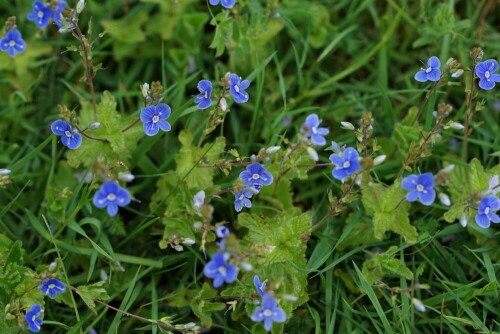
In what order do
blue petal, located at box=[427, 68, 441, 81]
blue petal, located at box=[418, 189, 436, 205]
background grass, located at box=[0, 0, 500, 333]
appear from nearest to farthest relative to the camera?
blue petal, located at box=[418, 189, 436, 205] → blue petal, located at box=[427, 68, 441, 81] → background grass, located at box=[0, 0, 500, 333]

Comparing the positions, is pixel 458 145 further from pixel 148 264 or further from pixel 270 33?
pixel 148 264

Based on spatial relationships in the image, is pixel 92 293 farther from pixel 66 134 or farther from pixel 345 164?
pixel 345 164

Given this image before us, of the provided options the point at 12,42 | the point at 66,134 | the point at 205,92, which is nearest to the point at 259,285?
the point at 205,92

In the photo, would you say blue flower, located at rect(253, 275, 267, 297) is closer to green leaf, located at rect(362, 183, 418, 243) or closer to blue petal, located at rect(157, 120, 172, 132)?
green leaf, located at rect(362, 183, 418, 243)

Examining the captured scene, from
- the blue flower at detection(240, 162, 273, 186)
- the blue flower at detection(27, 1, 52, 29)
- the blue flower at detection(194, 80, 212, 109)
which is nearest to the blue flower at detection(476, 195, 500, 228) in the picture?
the blue flower at detection(240, 162, 273, 186)

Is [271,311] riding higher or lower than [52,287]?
higher

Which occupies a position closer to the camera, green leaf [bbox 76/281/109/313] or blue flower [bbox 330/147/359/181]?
blue flower [bbox 330/147/359/181]

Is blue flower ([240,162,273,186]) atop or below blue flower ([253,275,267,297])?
atop
